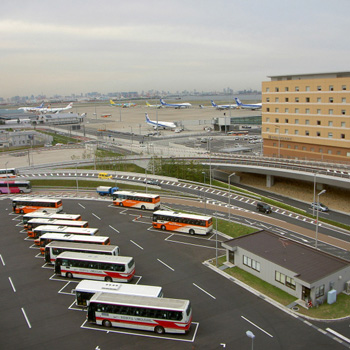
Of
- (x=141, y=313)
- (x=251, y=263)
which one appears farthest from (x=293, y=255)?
(x=141, y=313)

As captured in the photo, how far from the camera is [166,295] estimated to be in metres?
28.4

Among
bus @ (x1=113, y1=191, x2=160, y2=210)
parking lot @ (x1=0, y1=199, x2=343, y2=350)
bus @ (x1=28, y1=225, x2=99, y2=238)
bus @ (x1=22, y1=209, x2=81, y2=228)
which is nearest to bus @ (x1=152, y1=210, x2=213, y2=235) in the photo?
parking lot @ (x1=0, y1=199, x2=343, y2=350)

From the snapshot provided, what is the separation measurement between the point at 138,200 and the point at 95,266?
21242mm

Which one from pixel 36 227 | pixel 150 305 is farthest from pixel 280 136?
pixel 150 305

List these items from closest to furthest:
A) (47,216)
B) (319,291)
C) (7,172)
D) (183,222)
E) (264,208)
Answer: (319,291)
(183,222)
(47,216)
(264,208)
(7,172)

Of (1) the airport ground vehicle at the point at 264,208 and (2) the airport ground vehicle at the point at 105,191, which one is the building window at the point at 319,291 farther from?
(2) the airport ground vehicle at the point at 105,191

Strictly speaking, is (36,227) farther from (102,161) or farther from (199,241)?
(102,161)

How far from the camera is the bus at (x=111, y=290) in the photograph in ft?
83.2

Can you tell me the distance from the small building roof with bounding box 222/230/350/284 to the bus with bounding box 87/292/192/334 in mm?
9912

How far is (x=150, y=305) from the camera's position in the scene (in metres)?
23.6

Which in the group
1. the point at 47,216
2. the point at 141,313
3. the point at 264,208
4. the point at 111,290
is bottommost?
the point at 264,208

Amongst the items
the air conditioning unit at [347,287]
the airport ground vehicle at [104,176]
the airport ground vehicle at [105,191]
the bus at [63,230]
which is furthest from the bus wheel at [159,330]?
the airport ground vehicle at [104,176]

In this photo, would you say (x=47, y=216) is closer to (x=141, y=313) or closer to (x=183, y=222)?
(x=183, y=222)

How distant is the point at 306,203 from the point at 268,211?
40.4 ft
